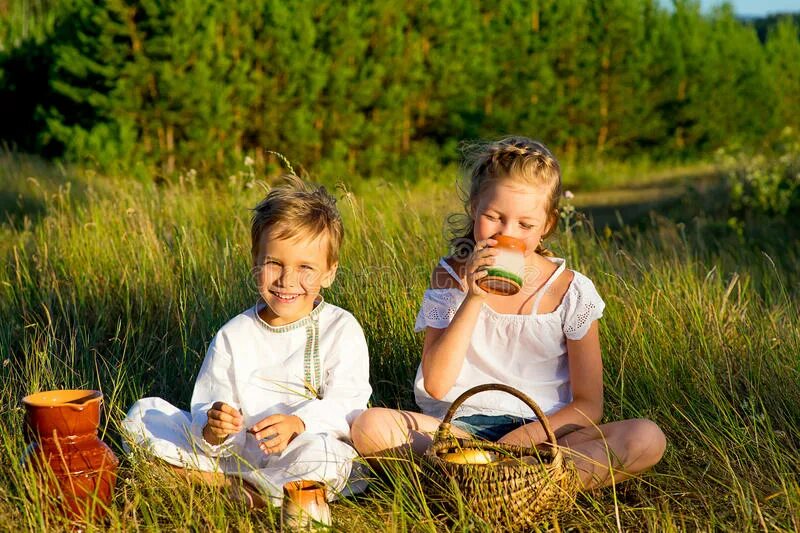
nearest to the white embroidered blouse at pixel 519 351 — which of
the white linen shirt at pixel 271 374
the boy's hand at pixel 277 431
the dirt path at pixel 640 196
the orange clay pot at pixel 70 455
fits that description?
the white linen shirt at pixel 271 374

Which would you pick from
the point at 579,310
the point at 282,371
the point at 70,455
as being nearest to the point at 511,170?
the point at 579,310

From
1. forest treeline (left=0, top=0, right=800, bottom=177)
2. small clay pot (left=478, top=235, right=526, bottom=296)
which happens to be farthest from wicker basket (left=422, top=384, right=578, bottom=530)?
forest treeline (left=0, top=0, right=800, bottom=177)

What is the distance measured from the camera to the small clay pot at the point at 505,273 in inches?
106

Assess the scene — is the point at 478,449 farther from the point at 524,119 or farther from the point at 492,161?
the point at 524,119

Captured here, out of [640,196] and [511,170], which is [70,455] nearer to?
[511,170]

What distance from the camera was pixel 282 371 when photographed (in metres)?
2.98

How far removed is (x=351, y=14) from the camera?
11.9 meters

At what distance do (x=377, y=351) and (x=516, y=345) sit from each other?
0.93m

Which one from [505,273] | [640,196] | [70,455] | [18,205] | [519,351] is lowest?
[640,196]

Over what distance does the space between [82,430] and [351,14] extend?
10014 mm

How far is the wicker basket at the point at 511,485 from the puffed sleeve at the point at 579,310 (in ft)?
1.46

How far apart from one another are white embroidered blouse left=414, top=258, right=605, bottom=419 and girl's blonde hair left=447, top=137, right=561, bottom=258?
0.69ft

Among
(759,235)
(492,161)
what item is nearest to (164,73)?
(759,235)

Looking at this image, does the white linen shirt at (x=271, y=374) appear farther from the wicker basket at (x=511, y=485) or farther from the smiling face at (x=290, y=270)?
the wicker basket at (x=511, y=485)
